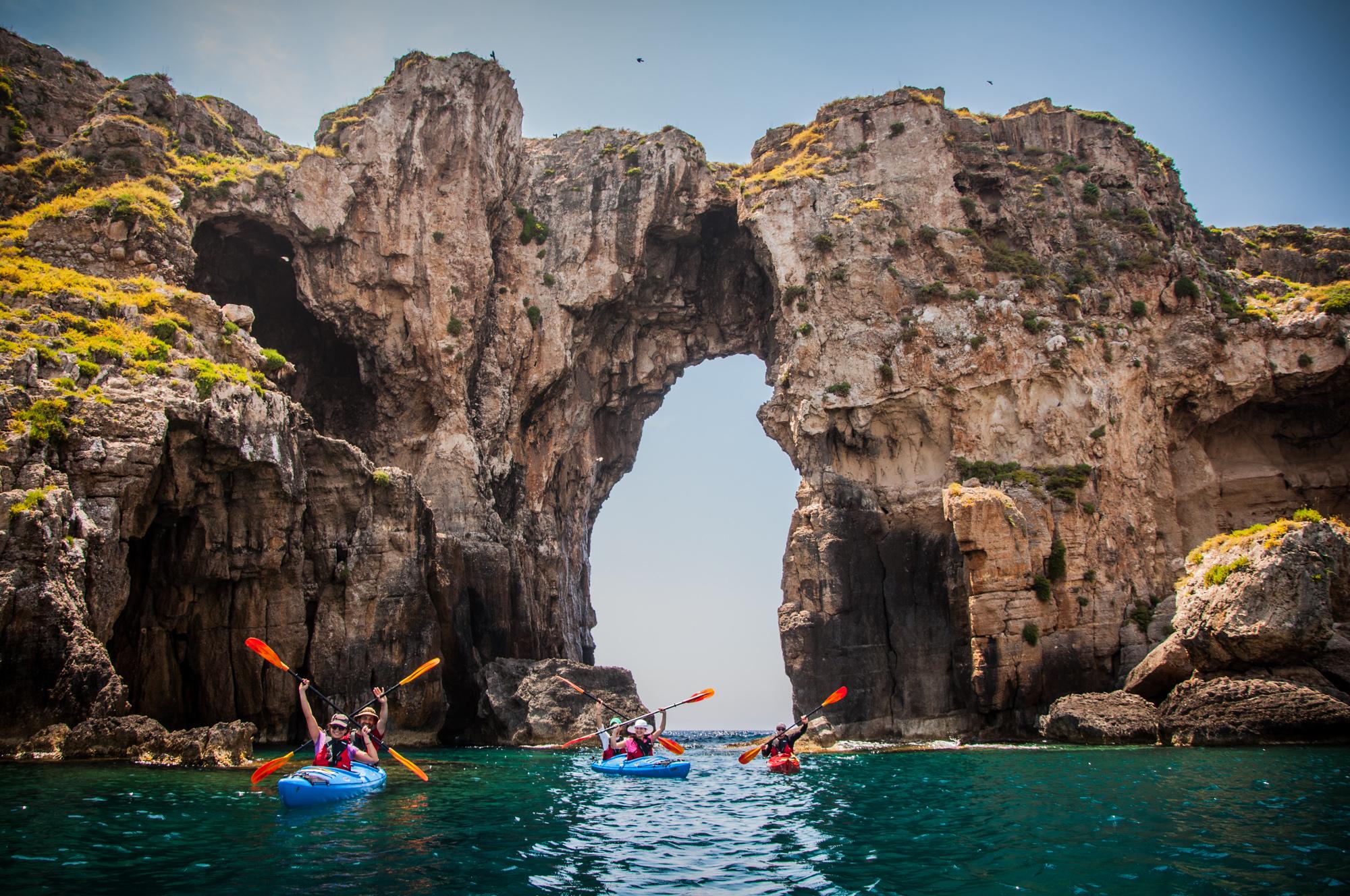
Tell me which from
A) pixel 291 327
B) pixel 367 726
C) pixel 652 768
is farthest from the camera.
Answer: pixel 291 327

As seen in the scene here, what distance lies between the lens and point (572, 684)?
1339 inches

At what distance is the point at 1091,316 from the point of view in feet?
139

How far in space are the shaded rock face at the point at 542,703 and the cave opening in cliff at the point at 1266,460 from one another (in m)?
27.8

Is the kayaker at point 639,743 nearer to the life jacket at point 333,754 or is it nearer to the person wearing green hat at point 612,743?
the person wearing green hat at point 612,743

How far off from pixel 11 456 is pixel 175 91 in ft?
95.2

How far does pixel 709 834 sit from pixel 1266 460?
40.0 metres

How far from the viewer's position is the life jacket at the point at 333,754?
1675 cm

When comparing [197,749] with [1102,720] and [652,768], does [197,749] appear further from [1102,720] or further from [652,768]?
[1102,720]

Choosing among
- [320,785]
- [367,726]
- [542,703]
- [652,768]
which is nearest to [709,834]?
[320,785]

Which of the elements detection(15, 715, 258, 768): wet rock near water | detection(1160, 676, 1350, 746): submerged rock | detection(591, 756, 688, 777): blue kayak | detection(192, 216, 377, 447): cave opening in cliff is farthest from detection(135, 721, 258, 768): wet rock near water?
detection(1160, 676, 1350, 746): submerged rock

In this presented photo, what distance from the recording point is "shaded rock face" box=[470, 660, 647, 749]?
34.6 meters

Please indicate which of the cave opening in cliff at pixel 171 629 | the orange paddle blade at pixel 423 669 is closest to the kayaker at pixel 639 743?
the orange paddle blade at pixel 423 669

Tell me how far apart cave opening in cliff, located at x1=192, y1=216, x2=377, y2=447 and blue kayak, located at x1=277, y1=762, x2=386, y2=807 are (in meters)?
29.3

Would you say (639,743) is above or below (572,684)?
below
